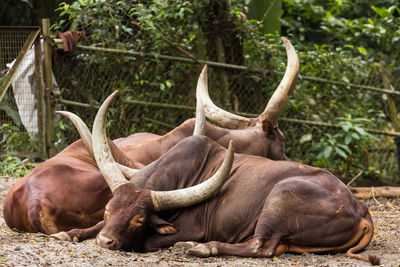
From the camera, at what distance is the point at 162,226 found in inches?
175

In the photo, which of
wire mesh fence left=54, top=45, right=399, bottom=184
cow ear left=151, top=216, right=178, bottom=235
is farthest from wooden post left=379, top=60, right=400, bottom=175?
cow ear left=151, top=216, right=178, bottom=235

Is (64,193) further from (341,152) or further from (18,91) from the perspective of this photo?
(341,152)

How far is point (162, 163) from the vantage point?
482cm

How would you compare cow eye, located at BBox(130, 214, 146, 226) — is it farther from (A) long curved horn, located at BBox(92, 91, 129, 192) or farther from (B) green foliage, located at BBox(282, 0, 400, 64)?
(B) green foliage, located at BBox(282, 0, 400, 64)

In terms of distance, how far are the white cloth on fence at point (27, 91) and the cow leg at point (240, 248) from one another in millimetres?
4215

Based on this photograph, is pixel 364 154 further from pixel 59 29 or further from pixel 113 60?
pixel 59 29

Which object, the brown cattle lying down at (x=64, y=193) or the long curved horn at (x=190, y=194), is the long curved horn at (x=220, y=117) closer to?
the brown cattle lying down at (x=64, y=193)

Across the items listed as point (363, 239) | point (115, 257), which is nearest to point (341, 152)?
point (363, 239)

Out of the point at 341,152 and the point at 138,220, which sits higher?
the point at 138,220

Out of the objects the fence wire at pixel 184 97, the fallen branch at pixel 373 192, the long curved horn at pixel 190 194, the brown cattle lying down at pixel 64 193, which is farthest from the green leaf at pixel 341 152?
the long curved horn at pixel 190 194

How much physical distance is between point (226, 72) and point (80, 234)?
4901mm

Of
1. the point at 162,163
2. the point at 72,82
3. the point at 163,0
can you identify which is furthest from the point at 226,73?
the point at 162,163

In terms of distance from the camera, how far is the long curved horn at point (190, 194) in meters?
4.46

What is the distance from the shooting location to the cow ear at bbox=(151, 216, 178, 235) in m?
4.43
